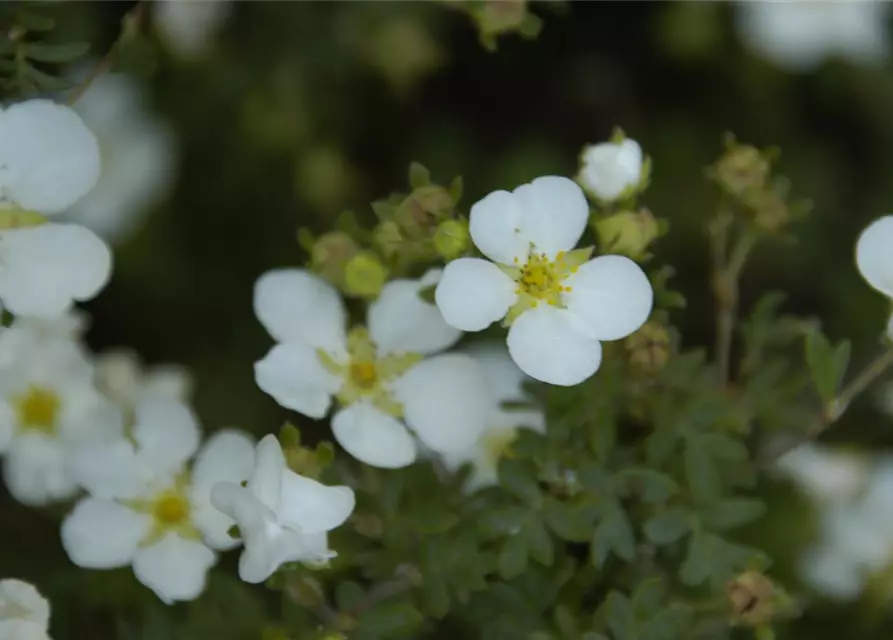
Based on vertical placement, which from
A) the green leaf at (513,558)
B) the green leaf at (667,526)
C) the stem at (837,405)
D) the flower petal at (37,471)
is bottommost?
the flower petal at (37,471)

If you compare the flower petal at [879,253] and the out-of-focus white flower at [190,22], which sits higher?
the flower petal at [879,253]

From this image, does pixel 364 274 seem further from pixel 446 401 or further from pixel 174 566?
pixel 174 566

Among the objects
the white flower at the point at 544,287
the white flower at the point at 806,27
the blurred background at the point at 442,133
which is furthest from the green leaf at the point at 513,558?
the white flower at the point at 806,27

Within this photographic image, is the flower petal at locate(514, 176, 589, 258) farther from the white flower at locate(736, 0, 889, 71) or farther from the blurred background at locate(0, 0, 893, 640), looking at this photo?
the white flower at locate(736, 0, 889, 71)

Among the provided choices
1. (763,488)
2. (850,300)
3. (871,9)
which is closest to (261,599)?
(763,488)

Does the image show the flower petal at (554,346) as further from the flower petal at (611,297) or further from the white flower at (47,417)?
the white flower at (47,417)

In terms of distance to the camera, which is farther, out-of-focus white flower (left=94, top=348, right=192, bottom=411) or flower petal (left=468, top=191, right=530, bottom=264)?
out-of-focus white flower (left=94, top=348, right=192, bottom=411)

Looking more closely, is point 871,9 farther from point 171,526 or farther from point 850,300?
point 171,526

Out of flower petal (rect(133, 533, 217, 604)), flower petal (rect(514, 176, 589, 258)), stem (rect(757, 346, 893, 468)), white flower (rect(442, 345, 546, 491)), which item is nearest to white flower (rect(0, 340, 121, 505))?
flower petal (rect(133, 533, 217, 604))
